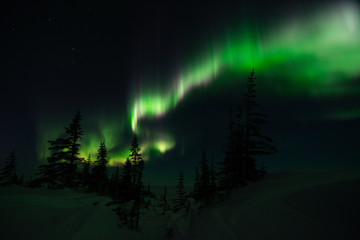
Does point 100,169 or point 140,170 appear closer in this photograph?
point 140,170

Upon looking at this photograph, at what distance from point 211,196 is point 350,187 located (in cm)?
1261

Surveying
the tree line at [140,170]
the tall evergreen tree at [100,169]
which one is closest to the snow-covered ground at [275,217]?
the tree line at [140,170]

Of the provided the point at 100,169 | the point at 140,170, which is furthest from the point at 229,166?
the point at 100,169

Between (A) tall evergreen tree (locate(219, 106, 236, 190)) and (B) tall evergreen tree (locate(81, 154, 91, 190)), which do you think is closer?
(A) tall evergreen tree (locate(219, 106, 236, 190))

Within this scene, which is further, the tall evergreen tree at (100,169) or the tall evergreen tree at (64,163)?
the tall evergreen tree at (100,169)

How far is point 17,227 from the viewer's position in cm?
696

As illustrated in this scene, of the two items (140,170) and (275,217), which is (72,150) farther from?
(275,217)

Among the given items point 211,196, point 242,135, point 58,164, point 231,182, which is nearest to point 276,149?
point 242,135

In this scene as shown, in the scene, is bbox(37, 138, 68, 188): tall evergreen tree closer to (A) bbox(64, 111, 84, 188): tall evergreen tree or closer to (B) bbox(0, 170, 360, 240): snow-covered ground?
(A) bbox(64, 111, 84, 188): tall evergreen tree

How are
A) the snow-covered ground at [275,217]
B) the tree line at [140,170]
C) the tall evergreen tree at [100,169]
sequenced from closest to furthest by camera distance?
the snow-covered ground at [275,217]
the tree line at [140,170]
the tall evergreen tree at [100,169]

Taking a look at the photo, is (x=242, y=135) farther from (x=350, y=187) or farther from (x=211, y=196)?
(x=350, y=187)

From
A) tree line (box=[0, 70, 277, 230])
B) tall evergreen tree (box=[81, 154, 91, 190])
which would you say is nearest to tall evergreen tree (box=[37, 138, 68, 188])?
tree line (box=[0, 70, 277, 230])

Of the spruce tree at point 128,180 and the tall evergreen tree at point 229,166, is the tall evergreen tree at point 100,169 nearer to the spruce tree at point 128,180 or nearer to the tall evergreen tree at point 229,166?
the spruce tree at point 128,180

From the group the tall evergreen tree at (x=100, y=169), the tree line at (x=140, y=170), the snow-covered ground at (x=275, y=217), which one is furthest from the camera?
the tall evergreen tree at (x=100, y=169)
